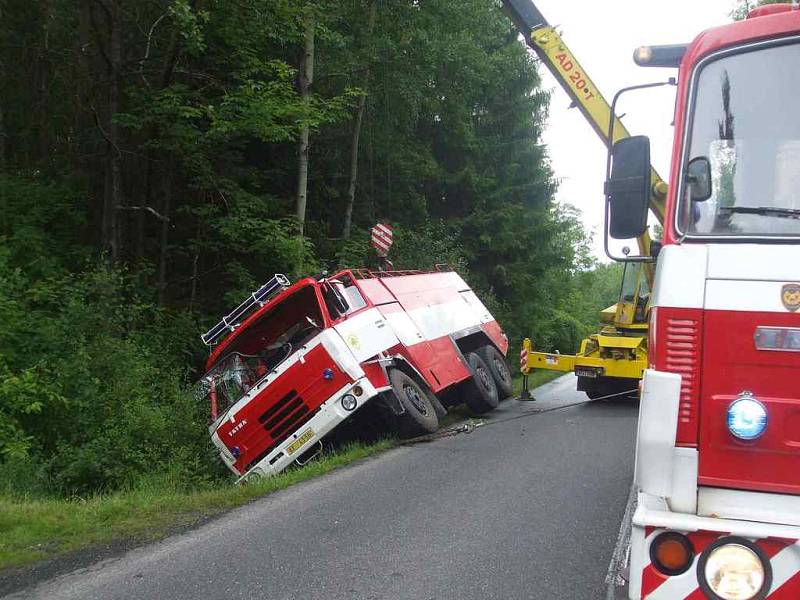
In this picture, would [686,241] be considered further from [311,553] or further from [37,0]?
[37,0]

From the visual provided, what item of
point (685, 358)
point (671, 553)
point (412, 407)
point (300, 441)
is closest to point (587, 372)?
point (412, 407)

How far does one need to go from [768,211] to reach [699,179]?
318mm

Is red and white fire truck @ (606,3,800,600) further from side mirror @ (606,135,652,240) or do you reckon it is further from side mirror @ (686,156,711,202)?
side mirror @ (606,135,652,240)

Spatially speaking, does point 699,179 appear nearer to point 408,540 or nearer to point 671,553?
point 671,553

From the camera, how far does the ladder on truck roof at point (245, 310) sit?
10836mm

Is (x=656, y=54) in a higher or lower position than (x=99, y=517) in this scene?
higher

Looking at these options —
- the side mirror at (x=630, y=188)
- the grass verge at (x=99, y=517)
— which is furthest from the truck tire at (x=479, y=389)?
the side mirror at (x=630, y=188)

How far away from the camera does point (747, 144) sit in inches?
126

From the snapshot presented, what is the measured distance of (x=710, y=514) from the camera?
2852 millimetres

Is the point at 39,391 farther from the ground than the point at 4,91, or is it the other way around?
the point at 4,91

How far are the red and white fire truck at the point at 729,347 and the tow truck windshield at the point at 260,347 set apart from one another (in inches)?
298

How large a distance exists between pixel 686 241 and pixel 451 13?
17116mm

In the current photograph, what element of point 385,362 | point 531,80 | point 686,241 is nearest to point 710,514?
point 686,241

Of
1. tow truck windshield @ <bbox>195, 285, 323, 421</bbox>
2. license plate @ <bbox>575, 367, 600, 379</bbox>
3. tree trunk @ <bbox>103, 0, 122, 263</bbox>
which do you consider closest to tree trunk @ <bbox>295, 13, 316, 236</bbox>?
tree trunk @ <bbox>103, 0, 122, 263</bbox>
